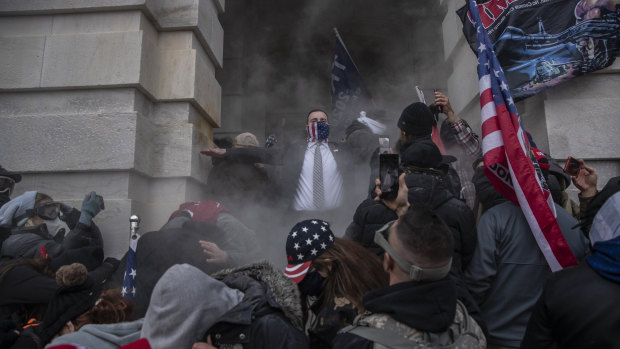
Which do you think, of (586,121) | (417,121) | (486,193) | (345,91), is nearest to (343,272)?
(486,193)

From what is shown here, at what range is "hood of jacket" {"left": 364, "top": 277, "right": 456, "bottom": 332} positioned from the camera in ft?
5.38

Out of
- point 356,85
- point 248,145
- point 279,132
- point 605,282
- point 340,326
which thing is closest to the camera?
point 605,282

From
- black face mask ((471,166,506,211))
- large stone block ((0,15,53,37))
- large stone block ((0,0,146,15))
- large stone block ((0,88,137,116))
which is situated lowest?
black face mask ((471,166,506,211))

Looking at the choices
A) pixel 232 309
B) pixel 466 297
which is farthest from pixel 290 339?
pixel 466 297

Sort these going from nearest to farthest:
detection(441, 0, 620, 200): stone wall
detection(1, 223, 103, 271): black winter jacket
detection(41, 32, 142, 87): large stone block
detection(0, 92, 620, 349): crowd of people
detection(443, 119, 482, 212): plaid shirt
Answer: detection(0, 92, 620, 349): crowd of people, detection(1, 223, 103, 271): black winter jacket, detection(443, 119, 482, 212): plaid shirt, detection(441, 0, 620, 200): stone wall, detection(41, 32, 142, 87): large stone block

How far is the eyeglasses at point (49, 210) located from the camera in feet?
13.3

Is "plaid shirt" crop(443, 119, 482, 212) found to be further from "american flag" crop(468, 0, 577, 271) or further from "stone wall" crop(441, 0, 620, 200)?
"american flag" crop(468, 0, 577, 271)

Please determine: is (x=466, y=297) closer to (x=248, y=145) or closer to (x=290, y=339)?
(x=290, y=339)

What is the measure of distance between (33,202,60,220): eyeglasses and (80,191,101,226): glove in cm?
35

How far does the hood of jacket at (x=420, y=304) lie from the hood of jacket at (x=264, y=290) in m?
0.53

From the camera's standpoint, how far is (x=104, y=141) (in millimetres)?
4598

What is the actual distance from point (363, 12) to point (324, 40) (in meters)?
0.92

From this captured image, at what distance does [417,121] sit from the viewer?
3.72m

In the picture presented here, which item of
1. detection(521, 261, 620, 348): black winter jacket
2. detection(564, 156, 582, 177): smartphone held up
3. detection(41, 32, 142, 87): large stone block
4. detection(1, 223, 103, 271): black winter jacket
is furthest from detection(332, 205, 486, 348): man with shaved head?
detection(41, 32, 142, 87): large stone block
